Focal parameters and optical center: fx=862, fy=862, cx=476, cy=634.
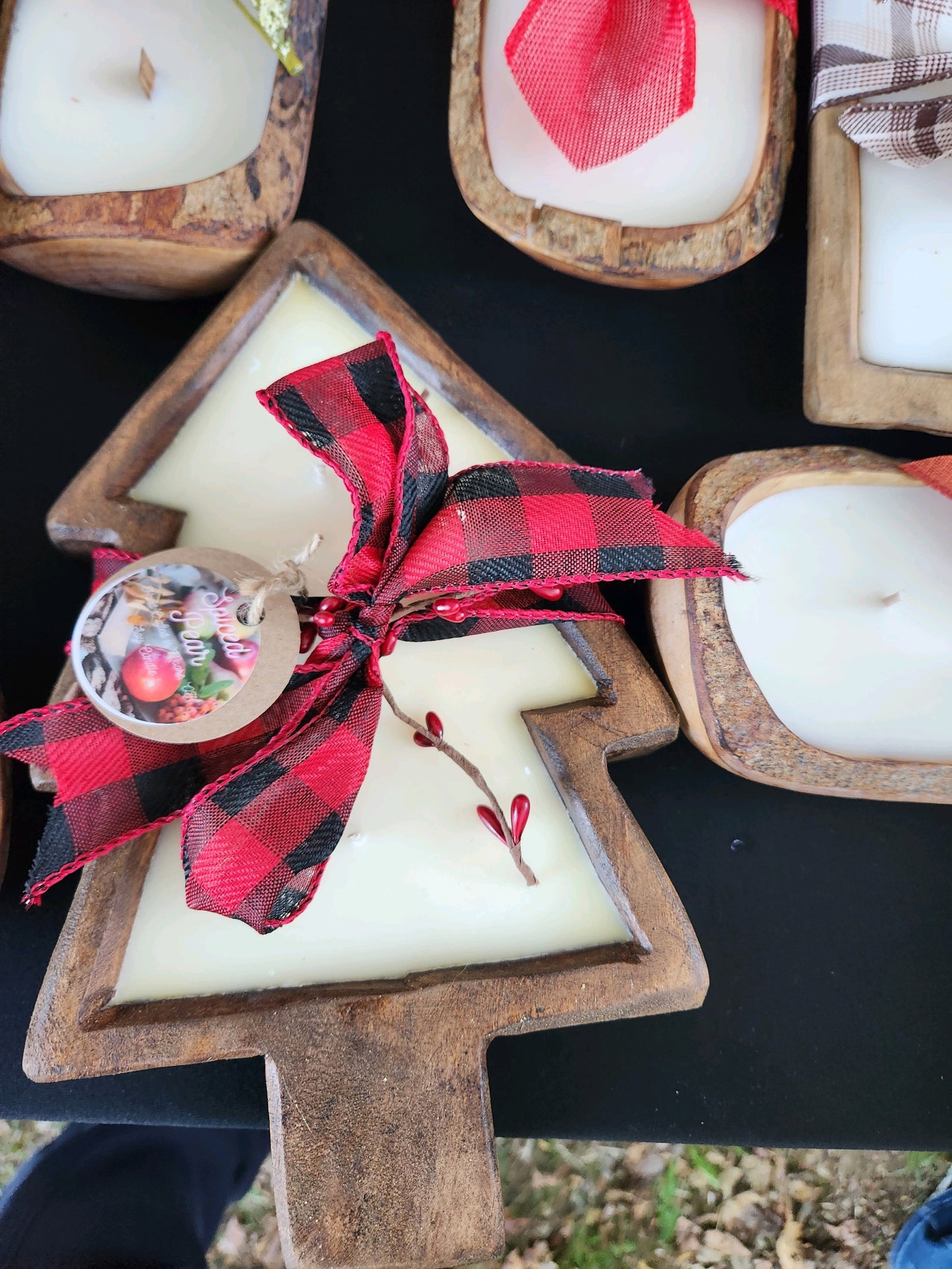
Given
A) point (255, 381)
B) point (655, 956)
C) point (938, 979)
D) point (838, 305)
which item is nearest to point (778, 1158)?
point (938, 979)

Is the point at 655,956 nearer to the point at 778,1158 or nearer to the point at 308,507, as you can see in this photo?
the point at 308,507

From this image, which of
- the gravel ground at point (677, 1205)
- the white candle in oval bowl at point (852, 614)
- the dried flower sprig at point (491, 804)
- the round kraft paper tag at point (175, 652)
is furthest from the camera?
the gravel ground at point (677, 1205)

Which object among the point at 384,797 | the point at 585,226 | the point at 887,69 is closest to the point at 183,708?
the point at 384,797

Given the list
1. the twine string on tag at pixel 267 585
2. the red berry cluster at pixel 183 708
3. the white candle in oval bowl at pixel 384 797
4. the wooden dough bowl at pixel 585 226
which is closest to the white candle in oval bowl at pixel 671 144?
the wooden dough bowl at pixel 585 226

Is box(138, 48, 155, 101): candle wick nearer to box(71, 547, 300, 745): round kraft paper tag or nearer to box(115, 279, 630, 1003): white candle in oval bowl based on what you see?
box(115, 279, 630, 1003): white candle in oval bowl

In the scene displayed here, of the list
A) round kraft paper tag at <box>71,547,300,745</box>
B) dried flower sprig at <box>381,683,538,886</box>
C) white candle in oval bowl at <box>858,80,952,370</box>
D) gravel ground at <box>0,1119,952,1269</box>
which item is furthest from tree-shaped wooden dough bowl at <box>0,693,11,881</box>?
gravel ground at <box>0,1119,952,1269</box>

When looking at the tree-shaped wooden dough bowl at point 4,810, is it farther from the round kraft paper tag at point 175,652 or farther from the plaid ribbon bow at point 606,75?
the plaid ribbon bow at point 606,75

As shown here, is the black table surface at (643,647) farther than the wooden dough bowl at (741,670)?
Yes

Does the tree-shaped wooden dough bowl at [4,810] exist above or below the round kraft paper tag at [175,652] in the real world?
below
